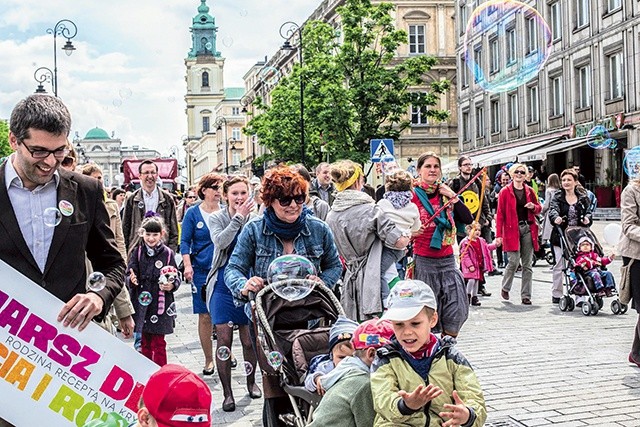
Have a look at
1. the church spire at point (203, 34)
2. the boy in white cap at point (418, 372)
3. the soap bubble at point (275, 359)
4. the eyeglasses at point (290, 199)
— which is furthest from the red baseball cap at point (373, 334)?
the church spire at point (203, 34)

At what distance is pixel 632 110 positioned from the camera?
103 ft

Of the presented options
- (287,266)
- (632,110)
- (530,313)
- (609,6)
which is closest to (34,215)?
(287,266)

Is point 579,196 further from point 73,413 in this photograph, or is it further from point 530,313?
point 73,413

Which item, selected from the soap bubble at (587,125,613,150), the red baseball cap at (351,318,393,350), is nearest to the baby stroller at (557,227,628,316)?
the red baseball cap at (351,318,393,350)

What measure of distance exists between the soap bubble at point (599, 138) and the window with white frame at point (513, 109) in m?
11.4

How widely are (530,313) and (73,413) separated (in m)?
9.56

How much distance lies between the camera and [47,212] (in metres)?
3.83

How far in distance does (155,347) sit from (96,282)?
15.5ft

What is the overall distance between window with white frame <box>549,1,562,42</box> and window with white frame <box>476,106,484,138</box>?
10804mm

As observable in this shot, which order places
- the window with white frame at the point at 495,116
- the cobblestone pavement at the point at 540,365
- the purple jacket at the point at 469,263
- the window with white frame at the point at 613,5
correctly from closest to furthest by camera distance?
the cobblestone pavement at the point at 540,365 → the purple jacket at the point at 469,263 → the window with white frame at the point at 613,5 → the window with white frame at the point at 495,116

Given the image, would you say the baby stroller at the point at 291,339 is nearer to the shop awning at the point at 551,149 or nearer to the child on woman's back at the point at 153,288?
the child on woman's back at the point at 153,288

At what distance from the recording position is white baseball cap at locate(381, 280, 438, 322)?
14.1 feet

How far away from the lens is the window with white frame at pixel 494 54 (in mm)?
45028

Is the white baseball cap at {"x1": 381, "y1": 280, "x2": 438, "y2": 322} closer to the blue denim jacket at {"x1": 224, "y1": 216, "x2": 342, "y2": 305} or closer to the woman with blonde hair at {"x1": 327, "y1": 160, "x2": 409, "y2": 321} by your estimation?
the blue denim jacket at {"x1": 224, "y1": 216, "x2": 342, "y2": 305}
